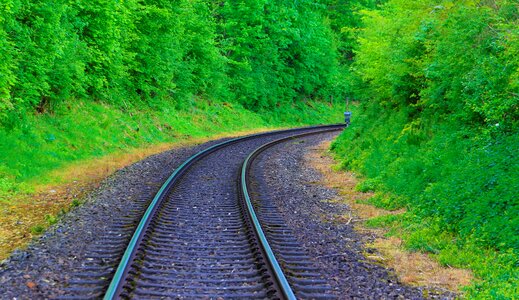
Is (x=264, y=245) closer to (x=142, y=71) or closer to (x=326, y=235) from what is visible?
(x=326, y=235)

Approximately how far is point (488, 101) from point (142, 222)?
635 cm

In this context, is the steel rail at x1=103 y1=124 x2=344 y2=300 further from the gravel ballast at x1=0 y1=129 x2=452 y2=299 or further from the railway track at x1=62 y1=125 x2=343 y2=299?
the gravel ballast at x1=0 y1=129 x2=452 y2=299

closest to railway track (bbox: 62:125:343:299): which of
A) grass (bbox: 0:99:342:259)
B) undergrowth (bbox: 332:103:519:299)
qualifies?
grass (bbox: 0:99:342:259)

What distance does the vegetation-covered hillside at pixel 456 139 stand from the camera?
7.05 metres

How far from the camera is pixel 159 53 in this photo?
1053 inches

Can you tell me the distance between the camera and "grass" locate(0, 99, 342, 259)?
9734 mm

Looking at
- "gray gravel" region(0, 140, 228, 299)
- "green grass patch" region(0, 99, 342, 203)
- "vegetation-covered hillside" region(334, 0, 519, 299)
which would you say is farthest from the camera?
"green grass patch" region(0, 99, 342, 203)

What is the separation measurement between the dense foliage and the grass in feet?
2.47

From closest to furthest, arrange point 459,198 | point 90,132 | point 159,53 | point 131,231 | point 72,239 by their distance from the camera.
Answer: point 72,239
point 131,231
point 459,198
point 90,132
point 159,53

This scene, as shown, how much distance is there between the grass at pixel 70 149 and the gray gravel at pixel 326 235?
441cm

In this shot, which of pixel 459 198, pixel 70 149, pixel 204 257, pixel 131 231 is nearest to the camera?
pixel 204 257

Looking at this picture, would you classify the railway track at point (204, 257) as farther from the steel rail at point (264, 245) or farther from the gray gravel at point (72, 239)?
the gray gravel at point (72, 239)

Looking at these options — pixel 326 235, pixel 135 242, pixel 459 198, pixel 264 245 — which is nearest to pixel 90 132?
pixel 135 242

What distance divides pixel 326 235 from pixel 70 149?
11.8 metres
